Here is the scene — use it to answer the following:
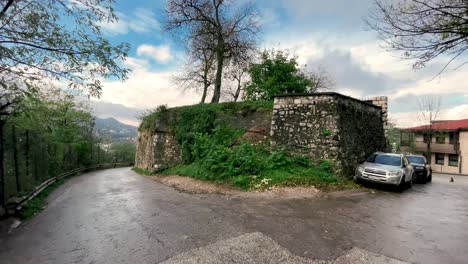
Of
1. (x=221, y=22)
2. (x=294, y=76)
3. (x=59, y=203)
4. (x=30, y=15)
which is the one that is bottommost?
(x=59, y=203)

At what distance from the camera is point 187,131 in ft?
51.6

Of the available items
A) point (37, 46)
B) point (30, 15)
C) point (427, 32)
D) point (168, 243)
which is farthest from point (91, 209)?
point (427, 32)

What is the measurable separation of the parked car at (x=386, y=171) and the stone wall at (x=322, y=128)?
878 millimetres

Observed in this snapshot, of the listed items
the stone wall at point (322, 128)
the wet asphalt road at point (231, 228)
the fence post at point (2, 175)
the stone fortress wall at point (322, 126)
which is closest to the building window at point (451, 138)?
the stone fortress wall at point (322, 126)

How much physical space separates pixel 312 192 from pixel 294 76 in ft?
41.9

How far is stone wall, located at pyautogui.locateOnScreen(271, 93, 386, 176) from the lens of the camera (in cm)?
1145

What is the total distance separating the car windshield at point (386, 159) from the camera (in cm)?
1120

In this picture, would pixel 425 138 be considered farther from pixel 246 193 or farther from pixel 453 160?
pixel 246 193

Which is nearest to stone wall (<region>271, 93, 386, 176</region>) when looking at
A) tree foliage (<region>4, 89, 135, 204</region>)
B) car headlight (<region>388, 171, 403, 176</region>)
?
car headlight (<region>388, 171, 403, 176</region>)

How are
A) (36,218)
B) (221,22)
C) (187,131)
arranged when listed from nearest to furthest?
(36,218) → (187,131) → (221,22)

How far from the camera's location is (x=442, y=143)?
3353 cm

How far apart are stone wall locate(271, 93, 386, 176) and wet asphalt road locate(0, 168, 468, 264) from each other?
2.91 meters

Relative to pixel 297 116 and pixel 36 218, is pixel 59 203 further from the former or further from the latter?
pixel 297 116

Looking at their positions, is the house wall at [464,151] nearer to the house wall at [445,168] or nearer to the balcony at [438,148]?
the balcony at [438,148]
